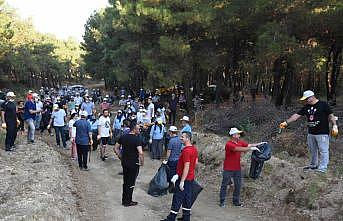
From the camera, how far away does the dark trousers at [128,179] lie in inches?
343

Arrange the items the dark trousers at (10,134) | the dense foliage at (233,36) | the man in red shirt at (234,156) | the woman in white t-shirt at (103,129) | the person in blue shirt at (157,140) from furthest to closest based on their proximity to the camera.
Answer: the dense foliage at (233,36) < the person in blue shirt at (157,140) < the woman in white t-shirt at (103,129) < the dark trousers at (10,134) < the man in red shirt at (234,156)

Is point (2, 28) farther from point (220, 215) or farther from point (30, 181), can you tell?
point (220, 215)

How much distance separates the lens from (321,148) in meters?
9.25

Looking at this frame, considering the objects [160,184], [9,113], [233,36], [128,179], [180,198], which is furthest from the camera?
[233,36]

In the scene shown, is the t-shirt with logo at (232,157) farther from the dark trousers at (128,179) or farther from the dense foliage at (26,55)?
the dense foliage at (26,55)

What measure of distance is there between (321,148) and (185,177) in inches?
137

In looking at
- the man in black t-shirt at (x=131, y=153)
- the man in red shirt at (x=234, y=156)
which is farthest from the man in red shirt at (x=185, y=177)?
the man in red shirt at (x=234, y=156)

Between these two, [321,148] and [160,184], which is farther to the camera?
[160,184]

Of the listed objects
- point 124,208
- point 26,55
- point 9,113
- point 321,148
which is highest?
point 26,55

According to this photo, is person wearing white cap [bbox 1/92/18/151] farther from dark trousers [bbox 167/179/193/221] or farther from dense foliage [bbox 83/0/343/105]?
dense foliage [bbox 83/0/343/105]

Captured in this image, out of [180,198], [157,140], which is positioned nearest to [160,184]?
[180,198]

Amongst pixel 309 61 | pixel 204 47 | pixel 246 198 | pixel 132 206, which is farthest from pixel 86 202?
pixel 204 47

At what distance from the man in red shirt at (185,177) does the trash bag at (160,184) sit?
205cm

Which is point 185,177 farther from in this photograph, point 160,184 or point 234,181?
point 160,184
